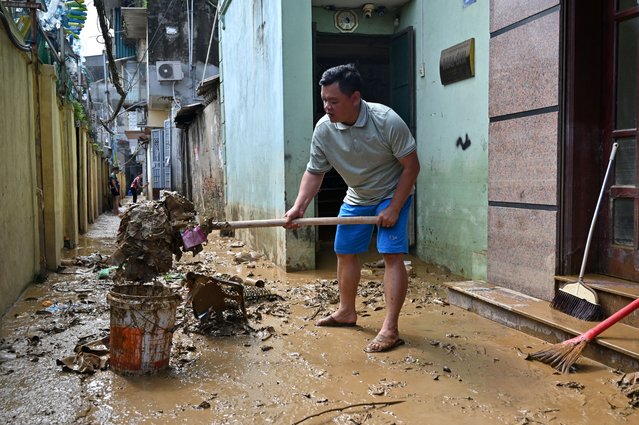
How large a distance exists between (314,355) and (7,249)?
313cm

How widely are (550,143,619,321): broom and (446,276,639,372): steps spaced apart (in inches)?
1.9

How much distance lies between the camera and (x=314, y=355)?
11.8ft

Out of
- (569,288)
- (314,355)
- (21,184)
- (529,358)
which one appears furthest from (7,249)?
(569,288)

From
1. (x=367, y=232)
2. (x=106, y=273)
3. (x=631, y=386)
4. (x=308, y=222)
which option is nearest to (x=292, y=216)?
(x=308, y=222)

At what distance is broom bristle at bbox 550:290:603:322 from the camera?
142 inches

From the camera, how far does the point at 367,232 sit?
409 centimetres

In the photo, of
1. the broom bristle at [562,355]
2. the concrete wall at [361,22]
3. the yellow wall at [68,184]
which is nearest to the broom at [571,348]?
the broom bristle at [562,355]

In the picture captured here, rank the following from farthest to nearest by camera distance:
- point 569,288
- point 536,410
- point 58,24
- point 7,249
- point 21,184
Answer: point 58,24 < point 21,184 < point 7,249 < point 569,288 < point 536,410

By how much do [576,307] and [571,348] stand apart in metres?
0.61

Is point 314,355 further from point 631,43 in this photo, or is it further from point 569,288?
point 631,43

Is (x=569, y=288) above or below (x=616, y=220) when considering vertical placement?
below

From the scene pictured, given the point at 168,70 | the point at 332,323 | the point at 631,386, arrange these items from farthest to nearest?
the point at 168,70 → the point at 332,323 → the point at 631,386

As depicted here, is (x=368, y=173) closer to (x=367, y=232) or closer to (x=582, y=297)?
(x=367, y=232)

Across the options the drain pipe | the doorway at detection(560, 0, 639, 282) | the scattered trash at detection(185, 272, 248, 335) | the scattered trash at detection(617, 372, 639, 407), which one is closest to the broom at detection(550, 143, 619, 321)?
the doorway at detection(560, 0, 639, 282)
